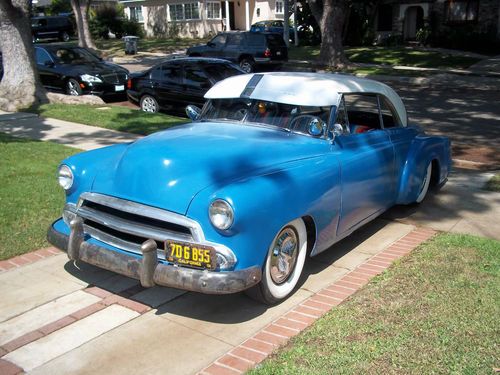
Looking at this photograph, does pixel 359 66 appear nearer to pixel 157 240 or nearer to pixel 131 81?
pixel 131 81

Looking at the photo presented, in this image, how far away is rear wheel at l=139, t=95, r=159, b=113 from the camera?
535 inches

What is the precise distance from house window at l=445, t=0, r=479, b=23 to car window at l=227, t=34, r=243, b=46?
15.3 m

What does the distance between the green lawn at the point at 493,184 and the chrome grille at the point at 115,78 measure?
35.5ft

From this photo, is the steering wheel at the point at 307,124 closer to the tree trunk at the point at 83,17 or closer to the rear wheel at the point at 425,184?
the rear wheel at the point at 425,184

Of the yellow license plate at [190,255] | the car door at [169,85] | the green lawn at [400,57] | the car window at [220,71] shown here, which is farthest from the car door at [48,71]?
the green lawn at [400,57]

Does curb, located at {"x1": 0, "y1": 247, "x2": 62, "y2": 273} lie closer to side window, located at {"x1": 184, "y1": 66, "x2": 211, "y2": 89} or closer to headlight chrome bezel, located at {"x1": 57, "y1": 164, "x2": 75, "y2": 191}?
headlight chrome bezel, located at {"x1": 57, "y1": 164, "x2": 75, "y2": 191}

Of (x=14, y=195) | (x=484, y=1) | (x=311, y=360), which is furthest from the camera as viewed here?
(x=484, y=1)

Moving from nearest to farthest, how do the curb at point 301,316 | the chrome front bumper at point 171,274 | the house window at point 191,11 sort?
1. the curb at point 301,316
2. the chrome front bumper at point 171,274
3. the house window at point 191,11

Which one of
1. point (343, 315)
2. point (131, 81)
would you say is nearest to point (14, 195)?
point (343, 315)

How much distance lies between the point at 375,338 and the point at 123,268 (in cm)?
174

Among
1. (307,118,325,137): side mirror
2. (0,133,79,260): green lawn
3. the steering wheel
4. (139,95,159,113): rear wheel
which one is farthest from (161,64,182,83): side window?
(307,118,325,137): side mirror

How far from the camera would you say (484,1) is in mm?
30781

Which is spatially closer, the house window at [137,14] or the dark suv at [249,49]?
the dark suv at [249,49]

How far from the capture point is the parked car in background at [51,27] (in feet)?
133
